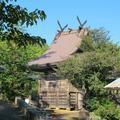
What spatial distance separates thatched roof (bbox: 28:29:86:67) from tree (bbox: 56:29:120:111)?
9.63 feet

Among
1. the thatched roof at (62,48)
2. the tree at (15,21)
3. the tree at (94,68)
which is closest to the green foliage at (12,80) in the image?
the thatched roof at (62,48)

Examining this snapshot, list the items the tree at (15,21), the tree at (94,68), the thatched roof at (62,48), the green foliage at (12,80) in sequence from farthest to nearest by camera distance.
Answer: the green foliage at (12,80) < the thatched roof at (62,48) < the tree at (94,68) < the tree at (15,21)

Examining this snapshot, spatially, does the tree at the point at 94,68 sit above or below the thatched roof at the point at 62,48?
below

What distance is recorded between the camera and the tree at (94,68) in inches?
1261

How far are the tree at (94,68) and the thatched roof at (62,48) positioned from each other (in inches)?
116

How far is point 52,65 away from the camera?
36812mm

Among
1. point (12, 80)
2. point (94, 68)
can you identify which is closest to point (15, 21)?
point (94, 68)

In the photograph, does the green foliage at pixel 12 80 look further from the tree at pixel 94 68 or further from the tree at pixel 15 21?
the tree at pixel 15 21

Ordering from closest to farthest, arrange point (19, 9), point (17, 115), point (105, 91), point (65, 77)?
point (19, 9), point (17, 115), point (105, 91), point (65, 77)

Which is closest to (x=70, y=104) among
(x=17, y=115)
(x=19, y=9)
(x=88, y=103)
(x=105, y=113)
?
→ (x=88, y=103)

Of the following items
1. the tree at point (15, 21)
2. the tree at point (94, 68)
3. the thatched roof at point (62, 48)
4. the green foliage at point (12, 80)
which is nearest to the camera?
the tree at point (15, 21)

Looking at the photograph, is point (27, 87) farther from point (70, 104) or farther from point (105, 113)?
point (105, 113)

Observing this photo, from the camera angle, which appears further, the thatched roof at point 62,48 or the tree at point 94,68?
the thatched roof at point 62,48

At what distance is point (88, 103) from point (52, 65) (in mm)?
5296
